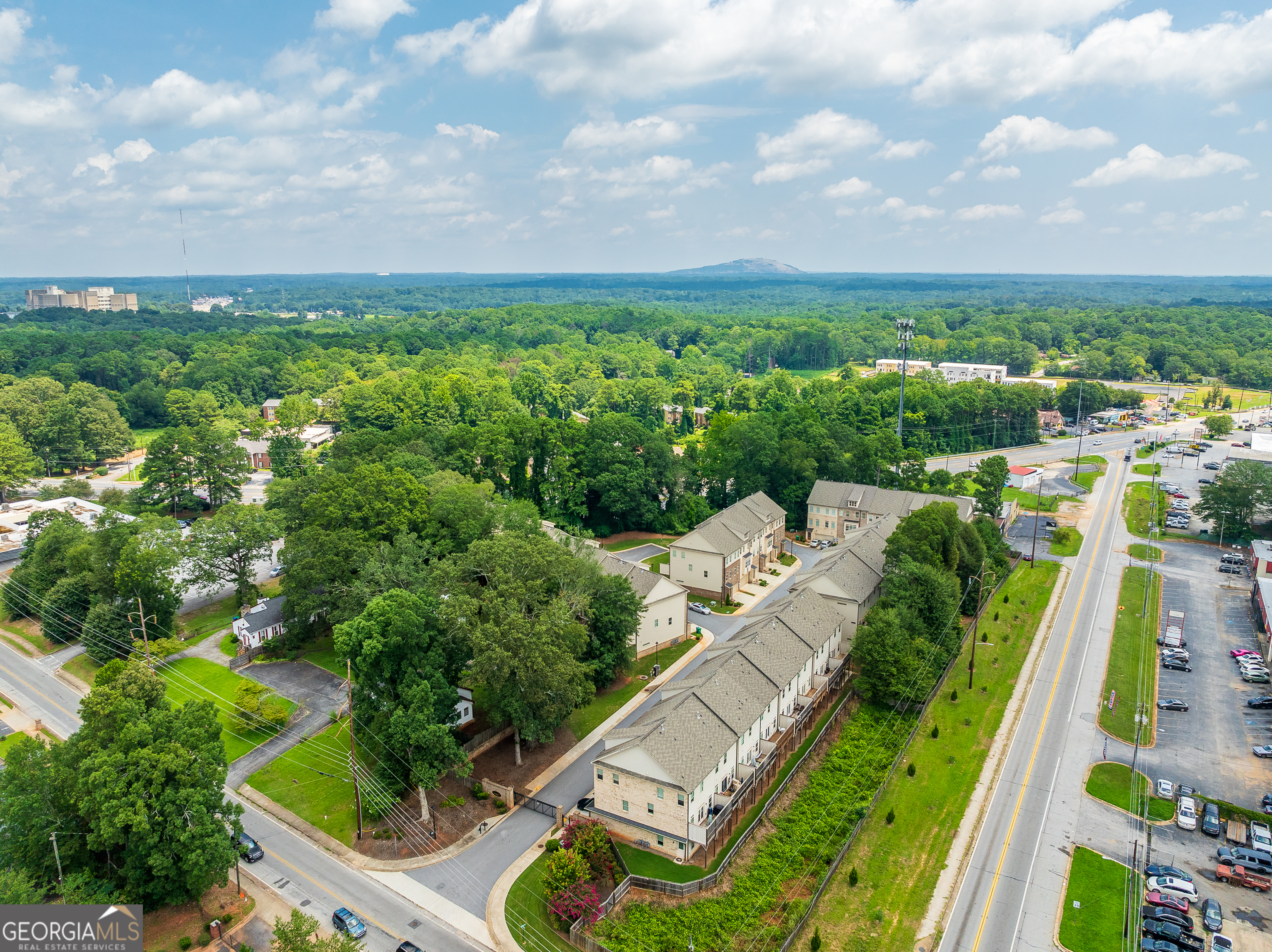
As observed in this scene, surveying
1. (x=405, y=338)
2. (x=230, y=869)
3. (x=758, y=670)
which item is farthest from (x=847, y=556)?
(x=405, y=338)

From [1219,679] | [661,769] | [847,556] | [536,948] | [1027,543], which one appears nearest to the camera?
[536,948]

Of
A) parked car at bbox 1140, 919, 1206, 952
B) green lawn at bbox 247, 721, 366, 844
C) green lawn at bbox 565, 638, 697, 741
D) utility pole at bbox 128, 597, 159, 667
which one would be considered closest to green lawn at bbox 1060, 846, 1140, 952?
parked car at bbox 1140, 919, 1206, 952

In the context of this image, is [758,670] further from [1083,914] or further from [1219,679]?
[1219,679]

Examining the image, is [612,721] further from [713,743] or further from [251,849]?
[251,849]

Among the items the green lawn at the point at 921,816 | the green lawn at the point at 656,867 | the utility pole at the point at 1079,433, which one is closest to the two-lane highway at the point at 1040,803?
the green lawn at the point at 921,816

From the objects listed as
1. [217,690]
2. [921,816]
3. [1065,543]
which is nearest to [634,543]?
[217,690]

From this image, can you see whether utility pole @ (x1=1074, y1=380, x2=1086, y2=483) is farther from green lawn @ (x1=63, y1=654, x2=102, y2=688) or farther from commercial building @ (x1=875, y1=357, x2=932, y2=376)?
green lawn @ (x1=63, y1=654, x2=102, y2=688)
